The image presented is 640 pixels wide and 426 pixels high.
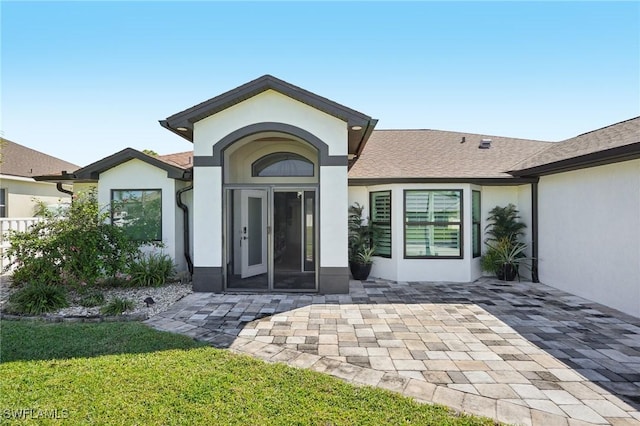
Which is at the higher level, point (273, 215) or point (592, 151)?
point (592, 151)

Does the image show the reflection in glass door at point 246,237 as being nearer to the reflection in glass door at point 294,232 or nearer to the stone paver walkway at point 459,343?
the reflection in glass door at point 294,232

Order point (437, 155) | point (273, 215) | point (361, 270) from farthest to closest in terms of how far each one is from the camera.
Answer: point (437, 155), point (361, 270), point (273, 215)

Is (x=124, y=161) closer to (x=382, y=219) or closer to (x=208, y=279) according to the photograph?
(x=208, y=279)

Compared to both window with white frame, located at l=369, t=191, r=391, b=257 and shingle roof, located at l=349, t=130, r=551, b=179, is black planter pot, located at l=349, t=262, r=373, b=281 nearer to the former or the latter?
window with white frame, located at l=369, t=191, r=391, b=257

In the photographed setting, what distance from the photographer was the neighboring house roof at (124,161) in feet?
30.5

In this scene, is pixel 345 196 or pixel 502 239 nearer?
pixel 345 196

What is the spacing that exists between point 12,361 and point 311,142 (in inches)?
247

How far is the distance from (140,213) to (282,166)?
437 centimetres

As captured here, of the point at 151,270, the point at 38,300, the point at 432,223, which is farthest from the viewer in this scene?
the point at 432,223

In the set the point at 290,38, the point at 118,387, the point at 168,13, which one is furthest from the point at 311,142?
the point at 118,387

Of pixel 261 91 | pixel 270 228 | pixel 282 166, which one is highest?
pixel 261 91

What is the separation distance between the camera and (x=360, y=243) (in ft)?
32.1

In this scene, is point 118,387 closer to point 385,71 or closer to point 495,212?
point 495,212

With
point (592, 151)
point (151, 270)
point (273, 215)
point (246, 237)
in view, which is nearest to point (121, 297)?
point (151, 270)
